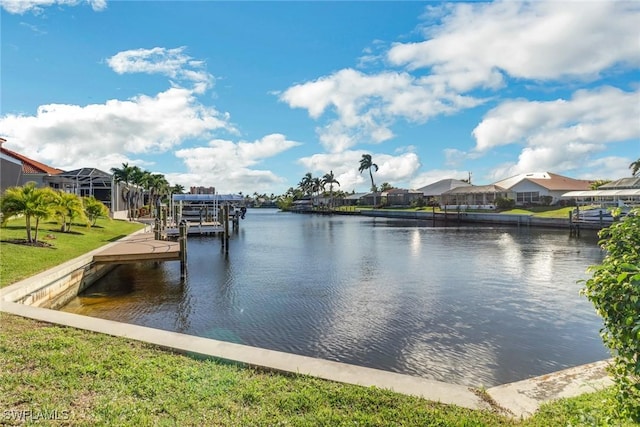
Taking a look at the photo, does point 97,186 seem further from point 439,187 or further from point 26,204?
point 439,187

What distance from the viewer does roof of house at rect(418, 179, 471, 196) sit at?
7769 cm

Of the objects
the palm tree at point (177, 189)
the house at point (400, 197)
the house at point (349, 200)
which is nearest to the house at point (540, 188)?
the house at point (400, 197)

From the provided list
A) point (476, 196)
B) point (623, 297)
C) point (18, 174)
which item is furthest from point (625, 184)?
point (18, 174)

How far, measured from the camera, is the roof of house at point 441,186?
77.7 m

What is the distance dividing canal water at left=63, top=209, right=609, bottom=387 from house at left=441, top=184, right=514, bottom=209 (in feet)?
143

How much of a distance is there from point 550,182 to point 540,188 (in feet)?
12.3

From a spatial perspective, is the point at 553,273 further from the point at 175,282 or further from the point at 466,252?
the point at 175,282

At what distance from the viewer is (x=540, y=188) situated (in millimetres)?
61062

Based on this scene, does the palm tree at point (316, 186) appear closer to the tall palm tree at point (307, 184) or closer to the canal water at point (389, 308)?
the tall palm tree at point (307, 184)

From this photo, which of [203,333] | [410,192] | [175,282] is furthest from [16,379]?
[410,192]

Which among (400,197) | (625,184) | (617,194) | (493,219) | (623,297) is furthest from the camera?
(400,197)

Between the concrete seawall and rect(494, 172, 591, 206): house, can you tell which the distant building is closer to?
the concrete seawall

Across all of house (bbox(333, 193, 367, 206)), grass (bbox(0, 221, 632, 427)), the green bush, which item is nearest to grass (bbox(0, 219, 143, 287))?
grass (bbox(0, 221, 632, 427))

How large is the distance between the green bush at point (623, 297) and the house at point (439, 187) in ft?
249
